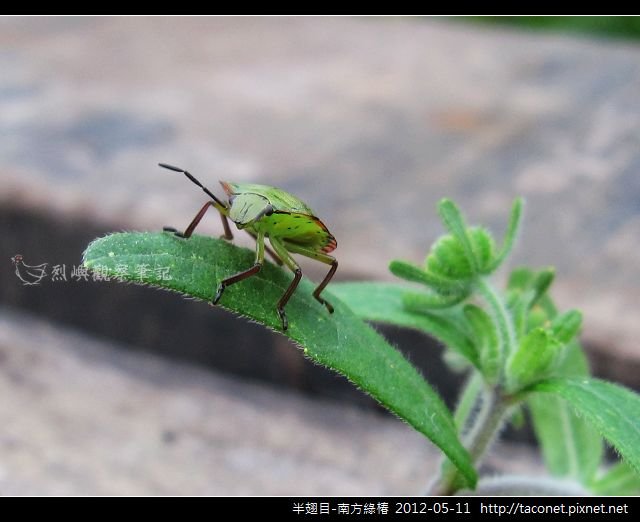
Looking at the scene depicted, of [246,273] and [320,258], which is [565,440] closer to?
[320,258]

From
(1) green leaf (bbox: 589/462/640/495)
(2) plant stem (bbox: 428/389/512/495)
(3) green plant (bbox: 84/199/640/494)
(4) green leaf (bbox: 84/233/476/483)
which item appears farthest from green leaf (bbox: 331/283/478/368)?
(1) green leaf (bbox: 589/462/640/495)

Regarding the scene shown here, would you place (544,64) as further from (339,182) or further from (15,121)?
(15,121)

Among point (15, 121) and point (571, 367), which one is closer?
point (571, 367)

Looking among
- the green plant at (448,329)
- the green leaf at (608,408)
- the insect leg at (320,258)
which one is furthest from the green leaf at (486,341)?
the insect leg at (320,258)

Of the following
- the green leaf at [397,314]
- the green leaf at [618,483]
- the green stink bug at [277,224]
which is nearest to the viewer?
the green stink bug at [277,224]

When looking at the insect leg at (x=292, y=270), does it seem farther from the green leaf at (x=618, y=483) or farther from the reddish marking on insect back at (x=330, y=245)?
the green leaf at (x=618, y=483)

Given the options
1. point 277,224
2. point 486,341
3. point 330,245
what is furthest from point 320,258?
point 486,341

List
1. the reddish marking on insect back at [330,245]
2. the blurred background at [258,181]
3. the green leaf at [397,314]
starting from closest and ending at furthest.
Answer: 1. the reddish marking on insect back at [330,245]
2. the green leaf at [397,314]
3. the blurred background at [258,181]

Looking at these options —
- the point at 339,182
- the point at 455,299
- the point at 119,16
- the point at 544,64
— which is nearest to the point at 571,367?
the point at 455,299
